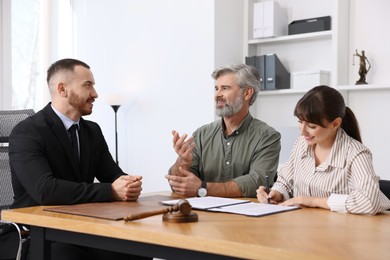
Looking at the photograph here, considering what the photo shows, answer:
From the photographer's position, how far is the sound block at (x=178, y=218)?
170cm

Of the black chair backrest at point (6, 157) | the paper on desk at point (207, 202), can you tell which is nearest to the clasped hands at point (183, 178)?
the paper on desk at point (207, 202)

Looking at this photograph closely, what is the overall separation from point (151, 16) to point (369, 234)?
382 centimetres

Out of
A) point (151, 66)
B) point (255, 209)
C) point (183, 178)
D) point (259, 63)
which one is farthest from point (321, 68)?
Result: point (255, 209)

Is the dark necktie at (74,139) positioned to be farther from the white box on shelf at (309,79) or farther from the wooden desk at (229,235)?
the white box on shelf at (309,79)

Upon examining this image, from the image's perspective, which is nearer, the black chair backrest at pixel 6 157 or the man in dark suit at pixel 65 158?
the man in dark suit at pixel 65 158

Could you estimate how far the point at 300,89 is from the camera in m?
4.54

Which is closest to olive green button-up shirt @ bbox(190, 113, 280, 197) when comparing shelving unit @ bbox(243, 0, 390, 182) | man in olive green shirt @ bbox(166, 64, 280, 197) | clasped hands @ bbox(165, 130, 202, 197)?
man in olive green shirt @ bbox(166, 64, 280, 197)

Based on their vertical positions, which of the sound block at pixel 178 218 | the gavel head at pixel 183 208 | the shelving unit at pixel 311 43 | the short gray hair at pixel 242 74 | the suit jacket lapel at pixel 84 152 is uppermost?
the shelving unit at pixel 311 43

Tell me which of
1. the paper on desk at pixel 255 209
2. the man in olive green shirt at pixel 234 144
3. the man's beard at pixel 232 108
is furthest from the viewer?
the man's beard at pixel 232 108

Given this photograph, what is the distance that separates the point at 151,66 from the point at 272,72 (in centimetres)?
109

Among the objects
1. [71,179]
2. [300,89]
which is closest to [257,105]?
[300,89]

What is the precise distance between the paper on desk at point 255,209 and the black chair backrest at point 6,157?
4.02 feet

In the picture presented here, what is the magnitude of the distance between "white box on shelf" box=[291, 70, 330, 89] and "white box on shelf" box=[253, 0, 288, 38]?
41cm

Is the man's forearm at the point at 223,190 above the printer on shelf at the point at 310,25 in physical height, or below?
below
